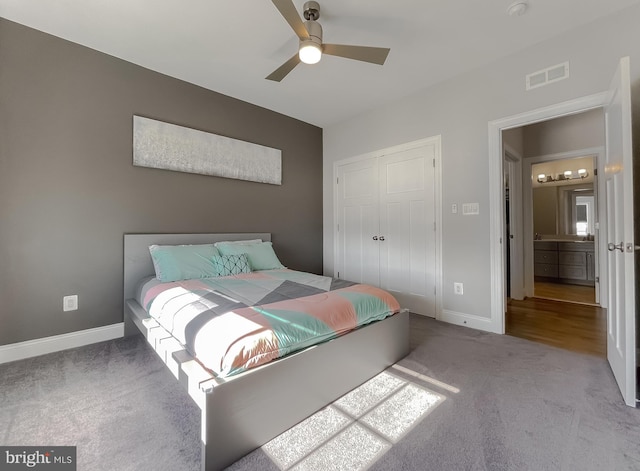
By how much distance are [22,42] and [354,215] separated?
12.2 ft

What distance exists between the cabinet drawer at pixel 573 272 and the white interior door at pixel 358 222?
3.91 meters

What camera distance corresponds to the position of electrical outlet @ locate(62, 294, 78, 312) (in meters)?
2.47

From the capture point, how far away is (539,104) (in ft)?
8.37

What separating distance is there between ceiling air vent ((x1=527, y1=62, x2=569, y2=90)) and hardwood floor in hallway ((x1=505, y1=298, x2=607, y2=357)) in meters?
2.33

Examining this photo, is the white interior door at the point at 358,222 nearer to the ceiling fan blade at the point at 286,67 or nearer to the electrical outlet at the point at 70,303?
the ceiling fan blade at the point at 286,67

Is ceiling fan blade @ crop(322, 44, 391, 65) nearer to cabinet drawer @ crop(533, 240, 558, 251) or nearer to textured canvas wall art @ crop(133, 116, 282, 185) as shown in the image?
textured canvas wall art @ crop(133, 116, 282, 185)

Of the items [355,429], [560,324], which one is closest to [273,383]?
[355,429]

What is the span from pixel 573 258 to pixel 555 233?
60 cm

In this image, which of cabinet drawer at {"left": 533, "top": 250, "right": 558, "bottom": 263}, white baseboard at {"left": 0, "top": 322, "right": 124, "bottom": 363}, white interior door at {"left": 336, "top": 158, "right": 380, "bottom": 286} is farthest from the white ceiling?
cabinet drawer at {"left": 533, "top": 250, "right": 558, "bottom": 263}

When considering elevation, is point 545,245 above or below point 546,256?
above

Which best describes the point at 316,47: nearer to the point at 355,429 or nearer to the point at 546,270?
the point at 355,429

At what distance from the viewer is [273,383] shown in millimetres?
1366

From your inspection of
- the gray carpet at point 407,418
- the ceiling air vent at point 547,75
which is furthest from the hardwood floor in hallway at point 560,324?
the ceiling air vent at point 547,75

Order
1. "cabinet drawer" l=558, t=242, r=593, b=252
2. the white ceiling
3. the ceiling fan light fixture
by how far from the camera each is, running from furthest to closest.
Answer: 1. "cabinet drawer" l=558, t=242, r=593, b=252
2. the white ceiling
3. the ceiling fan light fixture
